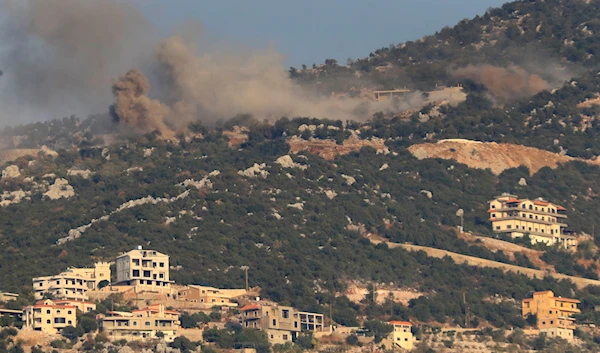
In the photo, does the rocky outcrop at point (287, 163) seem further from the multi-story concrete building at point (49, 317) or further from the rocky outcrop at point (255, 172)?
the multi-story concrete building at point (49, 317)

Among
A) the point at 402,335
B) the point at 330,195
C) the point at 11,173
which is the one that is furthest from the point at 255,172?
the point at 402,335

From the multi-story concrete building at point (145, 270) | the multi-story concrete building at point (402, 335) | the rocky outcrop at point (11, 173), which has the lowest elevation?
the multi-story concrete building at point (402, 335)

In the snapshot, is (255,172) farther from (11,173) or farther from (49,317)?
(49,317)

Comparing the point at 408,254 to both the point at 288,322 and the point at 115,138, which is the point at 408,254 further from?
the point at 115,138

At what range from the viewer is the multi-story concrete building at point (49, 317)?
412ft

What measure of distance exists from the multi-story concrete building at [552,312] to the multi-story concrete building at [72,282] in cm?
2737

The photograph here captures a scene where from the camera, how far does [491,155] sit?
17262cm

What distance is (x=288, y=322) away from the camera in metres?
133

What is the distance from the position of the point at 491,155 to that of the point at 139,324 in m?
51.7

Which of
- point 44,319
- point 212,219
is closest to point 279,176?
point 212,219

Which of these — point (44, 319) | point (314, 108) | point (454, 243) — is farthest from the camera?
point (314, 108)

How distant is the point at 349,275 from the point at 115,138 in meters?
42.1

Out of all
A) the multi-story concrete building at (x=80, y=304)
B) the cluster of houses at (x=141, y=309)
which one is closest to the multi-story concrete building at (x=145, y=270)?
the cluster of houses at (x=141, y=309)

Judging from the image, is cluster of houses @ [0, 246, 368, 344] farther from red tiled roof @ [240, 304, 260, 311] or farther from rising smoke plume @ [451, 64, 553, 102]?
rising smoke plume @ [451, 64, 553, 102]
